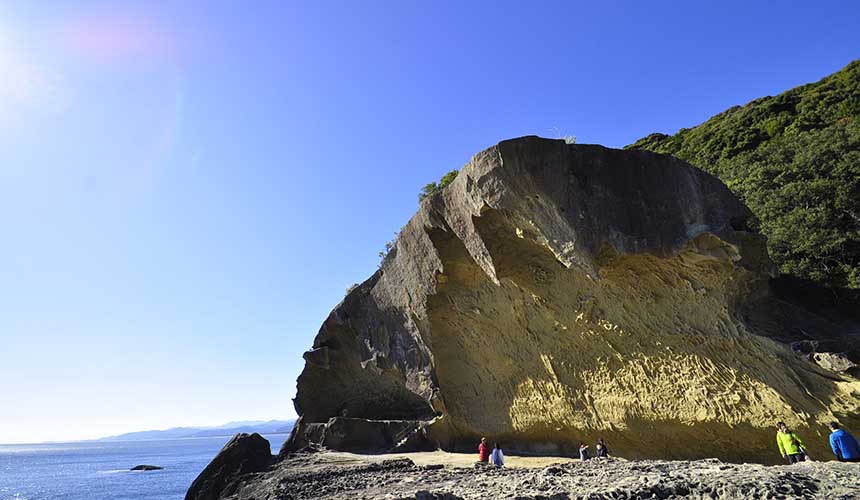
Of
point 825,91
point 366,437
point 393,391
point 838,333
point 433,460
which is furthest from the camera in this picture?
point 825,91

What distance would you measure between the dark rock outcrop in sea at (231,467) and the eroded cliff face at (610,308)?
8.65m

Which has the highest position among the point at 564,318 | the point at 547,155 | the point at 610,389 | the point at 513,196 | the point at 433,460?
the point at 547,155

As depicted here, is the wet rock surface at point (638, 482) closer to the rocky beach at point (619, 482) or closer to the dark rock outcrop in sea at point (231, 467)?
the rocky beach at point (619, 482)

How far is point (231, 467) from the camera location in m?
19.2

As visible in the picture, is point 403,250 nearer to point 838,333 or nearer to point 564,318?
point 564,318

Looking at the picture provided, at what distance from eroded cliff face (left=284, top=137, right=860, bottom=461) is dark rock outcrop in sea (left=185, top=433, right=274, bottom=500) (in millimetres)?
8652

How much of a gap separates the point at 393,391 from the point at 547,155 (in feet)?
46.3

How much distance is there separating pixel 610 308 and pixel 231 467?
50.1 feet

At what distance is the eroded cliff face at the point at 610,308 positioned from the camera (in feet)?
34.1

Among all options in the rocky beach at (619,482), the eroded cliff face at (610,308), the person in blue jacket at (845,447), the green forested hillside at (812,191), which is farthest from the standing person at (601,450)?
the green forested hillside at (812,191)

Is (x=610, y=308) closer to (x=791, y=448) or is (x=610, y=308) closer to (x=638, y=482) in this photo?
→ (x=791, y=448)

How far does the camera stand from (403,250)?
17.5 meters

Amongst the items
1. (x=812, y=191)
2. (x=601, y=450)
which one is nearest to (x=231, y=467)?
(x=601, y=450)

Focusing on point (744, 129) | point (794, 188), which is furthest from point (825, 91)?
point (794, 188)
